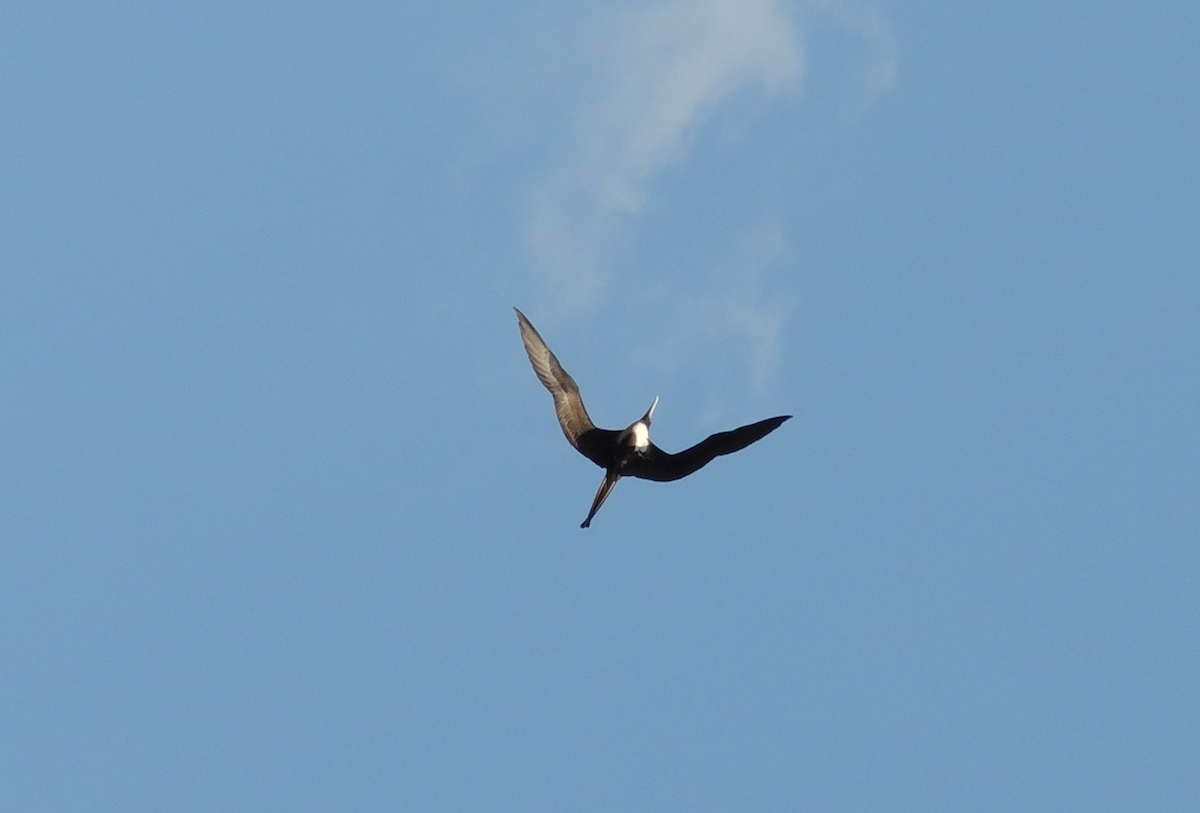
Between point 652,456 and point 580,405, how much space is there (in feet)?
6.90

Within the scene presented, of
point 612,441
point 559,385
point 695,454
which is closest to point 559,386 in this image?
point 559,385

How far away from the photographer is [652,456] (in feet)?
88.6

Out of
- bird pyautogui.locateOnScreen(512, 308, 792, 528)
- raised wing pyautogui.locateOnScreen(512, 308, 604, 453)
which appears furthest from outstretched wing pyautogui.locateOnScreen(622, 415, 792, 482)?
raised wing pyautogui.locateOnScreen(512, 308, 604, 453)

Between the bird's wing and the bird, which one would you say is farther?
the bird's wing

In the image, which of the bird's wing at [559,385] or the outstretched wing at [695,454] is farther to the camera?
the bird's wing at [559,385]

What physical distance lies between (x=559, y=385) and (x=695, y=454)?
358cm

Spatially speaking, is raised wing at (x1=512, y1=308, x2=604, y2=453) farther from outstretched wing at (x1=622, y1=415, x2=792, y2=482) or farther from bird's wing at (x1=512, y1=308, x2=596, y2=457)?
outstretched wing at (x1=622, y1=415, x2=792, y2=482)

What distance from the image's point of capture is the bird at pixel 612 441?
2655 cm

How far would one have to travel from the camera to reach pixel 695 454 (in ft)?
87.6

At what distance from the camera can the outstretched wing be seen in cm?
2586

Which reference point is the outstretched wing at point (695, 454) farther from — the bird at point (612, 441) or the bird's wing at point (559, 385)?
the bird's wing at point (559, 385)

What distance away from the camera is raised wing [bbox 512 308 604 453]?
27.7 meters

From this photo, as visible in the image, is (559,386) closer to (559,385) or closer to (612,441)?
(559,385)

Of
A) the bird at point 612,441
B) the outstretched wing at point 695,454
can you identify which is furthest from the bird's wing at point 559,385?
the outstretched wing at point 695,454
